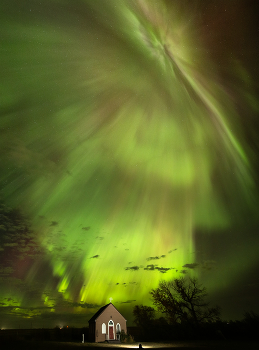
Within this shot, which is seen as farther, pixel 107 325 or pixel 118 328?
pixel 118 328

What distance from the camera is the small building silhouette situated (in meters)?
43.6

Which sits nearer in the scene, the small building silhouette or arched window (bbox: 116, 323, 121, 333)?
the small building silhouette

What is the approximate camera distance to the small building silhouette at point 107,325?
4356 centimetres

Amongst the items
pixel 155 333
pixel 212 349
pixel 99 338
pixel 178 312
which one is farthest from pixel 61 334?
pixel 212 349

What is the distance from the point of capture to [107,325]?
44.7 meters

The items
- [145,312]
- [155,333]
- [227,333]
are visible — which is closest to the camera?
[227,333]

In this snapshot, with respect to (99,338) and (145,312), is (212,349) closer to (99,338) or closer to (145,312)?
(99,338)

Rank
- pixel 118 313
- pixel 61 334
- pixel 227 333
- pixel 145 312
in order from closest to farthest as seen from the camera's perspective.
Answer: pixel 227 333 < pixel 118 313 < pixel 61 334 < pixel 145 312

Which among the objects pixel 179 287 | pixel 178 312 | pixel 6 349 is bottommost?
pixel 6 349

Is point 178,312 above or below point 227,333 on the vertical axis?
above

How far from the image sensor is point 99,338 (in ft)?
142

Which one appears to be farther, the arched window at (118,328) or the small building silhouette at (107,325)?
the arched window at (118,328)

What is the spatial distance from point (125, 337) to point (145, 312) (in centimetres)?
2304

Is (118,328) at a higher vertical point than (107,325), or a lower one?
lower
